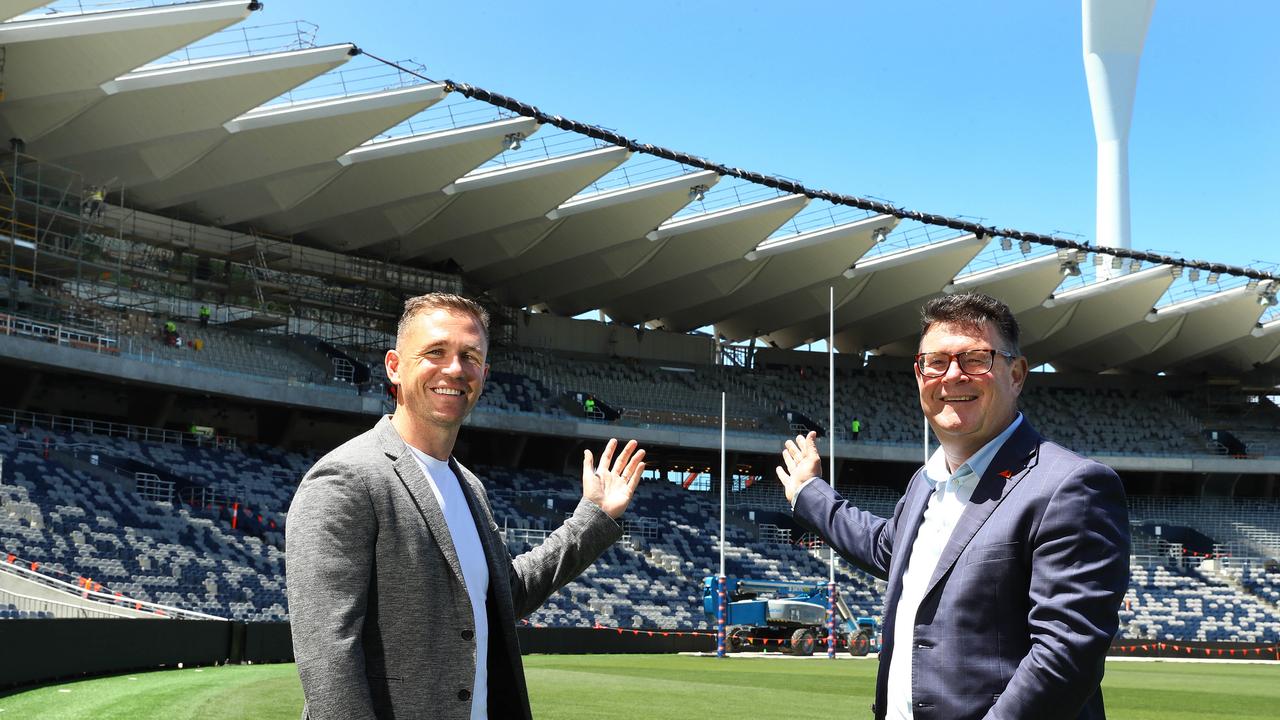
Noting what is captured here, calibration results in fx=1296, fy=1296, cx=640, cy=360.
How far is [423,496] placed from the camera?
13.0ft

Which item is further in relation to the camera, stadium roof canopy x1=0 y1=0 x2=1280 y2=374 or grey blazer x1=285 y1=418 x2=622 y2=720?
stadium roof canopy x1=0 y1=0 x2=1280 y2=374

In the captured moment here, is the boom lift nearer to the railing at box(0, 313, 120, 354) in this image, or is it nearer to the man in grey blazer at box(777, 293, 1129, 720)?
the railing at box(0, 313, 120, 354)

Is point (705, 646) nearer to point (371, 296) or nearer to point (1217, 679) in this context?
point (1217, 679)

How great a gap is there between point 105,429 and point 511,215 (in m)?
15.0

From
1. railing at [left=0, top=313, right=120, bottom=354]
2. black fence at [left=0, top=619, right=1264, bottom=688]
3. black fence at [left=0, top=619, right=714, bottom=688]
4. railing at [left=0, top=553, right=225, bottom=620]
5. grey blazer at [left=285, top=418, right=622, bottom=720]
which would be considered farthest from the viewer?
railing at [left=0, top=313, right=120, bottom=354]

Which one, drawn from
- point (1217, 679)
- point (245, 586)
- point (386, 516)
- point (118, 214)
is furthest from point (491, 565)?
point (118, 214)

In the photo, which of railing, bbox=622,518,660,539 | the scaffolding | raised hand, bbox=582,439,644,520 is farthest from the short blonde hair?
railing, bbox=622,518,660,539

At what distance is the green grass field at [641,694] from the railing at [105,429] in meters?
A: 19.0

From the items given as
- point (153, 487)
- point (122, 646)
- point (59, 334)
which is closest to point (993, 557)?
point (122, 646)

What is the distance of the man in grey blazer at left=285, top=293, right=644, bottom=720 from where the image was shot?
12.2 ft

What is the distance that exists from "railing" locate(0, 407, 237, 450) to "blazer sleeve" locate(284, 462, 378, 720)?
3629 cm

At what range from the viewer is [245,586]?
106 feet

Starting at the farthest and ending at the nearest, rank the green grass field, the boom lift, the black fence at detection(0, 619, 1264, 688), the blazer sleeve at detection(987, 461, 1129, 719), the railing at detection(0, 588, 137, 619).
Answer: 1. the boom lift
2. the railing at detection(0, 588, 137, 619)
3. the black fence at detection(0, 619, 1264, 688)
4. the green grass field
5. the blazer sleeve at detection(987, 461, 1129, 719)

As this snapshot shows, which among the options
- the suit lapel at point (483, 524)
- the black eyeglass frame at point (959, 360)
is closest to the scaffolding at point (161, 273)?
the suit lapel at point (483, 524)
